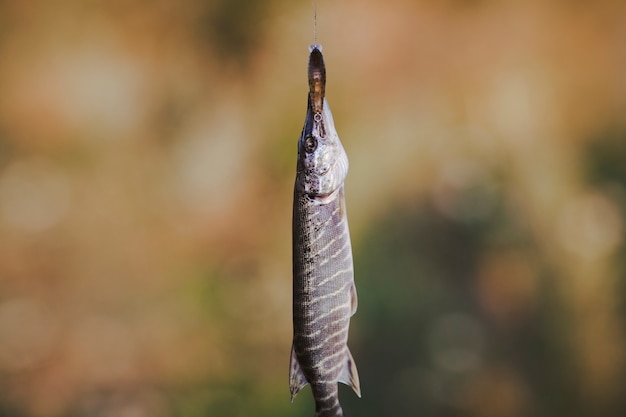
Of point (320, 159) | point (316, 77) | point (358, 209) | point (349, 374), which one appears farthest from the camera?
point (358, 209)

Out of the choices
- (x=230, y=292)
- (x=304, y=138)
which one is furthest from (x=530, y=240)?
(x=304, y=138)

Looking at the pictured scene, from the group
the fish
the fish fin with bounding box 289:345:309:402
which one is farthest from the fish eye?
the fish fin with bounding box 289:345:309:402

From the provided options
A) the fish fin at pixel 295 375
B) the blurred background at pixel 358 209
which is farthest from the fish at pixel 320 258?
the blurred background at pixel 358 209

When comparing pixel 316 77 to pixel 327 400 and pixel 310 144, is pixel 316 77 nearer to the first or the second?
pixel 310 144

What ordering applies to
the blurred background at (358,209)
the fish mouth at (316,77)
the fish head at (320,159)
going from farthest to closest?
the blurred background at (358,209) → the fish head at (320,159) → the fish mouth at (316,77)

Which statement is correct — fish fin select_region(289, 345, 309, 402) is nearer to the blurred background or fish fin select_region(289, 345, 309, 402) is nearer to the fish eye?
the fish eye

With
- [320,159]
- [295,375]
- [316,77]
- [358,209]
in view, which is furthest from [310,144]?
[358,209]

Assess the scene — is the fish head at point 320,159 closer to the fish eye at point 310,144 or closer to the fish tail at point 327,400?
the fish eye at point 310,144
